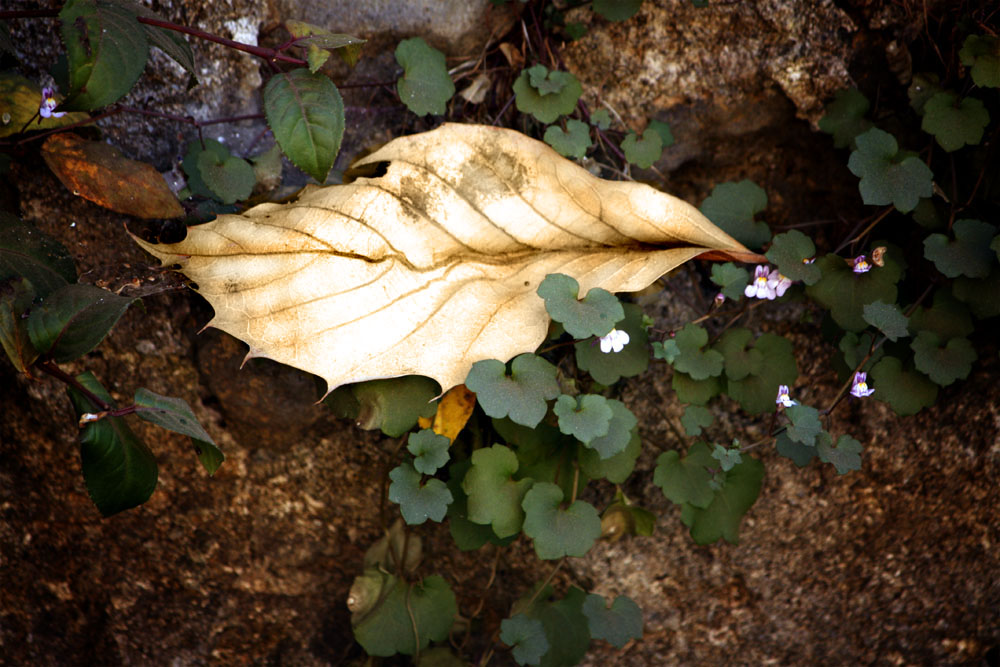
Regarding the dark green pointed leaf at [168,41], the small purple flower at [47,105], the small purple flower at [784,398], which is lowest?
the small purple flower at [784,398]

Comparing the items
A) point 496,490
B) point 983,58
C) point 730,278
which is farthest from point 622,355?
point 983,58

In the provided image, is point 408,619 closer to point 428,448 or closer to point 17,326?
point 428,448

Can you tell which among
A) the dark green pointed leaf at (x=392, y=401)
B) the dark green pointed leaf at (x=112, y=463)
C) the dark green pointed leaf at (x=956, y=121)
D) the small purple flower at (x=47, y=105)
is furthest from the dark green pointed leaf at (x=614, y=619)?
the small purple flower at (x=47, y=105)

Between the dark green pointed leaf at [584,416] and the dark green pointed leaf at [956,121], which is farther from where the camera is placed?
the dark green pointed leaf at [956,121]

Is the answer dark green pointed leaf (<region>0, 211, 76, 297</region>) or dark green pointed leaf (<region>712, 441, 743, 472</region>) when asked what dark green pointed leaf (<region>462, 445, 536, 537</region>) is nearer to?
dark green pointed leaf (<region>712, 441, 743, 472</region>)

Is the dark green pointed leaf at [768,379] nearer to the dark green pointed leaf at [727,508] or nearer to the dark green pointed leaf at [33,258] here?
the dark green pointed leaf at [727,508]

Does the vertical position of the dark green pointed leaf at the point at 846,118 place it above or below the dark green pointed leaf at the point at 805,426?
above

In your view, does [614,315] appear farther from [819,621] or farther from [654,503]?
[819,621]
